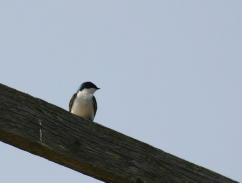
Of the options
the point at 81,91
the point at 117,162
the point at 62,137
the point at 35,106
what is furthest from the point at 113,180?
the point at 81,91

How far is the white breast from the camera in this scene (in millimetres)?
9219

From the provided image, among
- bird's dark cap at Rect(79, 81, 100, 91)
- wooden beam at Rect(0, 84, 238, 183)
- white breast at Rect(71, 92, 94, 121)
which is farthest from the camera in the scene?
bird's dark cap at Rect(79, 81, 100, 91)

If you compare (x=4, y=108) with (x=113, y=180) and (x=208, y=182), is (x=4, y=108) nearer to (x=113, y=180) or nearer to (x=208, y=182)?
(x=113, y=180)

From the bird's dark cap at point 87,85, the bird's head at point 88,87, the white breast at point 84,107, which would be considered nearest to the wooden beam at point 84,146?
the white breast at point 84,107

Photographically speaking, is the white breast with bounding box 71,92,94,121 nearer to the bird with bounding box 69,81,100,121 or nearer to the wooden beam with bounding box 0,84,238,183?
the bird with bounding box 69,81,100,121

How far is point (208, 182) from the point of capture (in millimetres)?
2723

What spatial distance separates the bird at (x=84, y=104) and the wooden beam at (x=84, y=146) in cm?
637

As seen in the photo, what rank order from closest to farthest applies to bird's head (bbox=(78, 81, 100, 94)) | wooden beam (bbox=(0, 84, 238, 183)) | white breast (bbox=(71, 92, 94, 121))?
wooden beam (bbox=(0, 84, 238, 183)) < white breast (bbox=(71, 92, 94, 121)) < bird's head (bbox=(78, 81, 100, 94))

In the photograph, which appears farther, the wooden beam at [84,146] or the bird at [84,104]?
the bird at [84,104]

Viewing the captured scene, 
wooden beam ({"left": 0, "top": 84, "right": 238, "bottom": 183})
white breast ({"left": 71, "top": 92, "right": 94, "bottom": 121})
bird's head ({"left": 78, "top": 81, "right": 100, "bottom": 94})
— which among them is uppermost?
bird's head ({"left": 78, "top": 81, "right": 100, "bottom": 94})

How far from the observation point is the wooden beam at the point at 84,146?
Result: 2418 mm

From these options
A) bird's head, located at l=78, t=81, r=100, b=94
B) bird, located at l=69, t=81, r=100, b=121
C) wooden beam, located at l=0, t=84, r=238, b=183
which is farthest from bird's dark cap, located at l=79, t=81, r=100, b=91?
wooden beam, located at l=0, t=84, r=238, b=183

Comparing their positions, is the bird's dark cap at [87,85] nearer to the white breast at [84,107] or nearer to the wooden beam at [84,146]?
the white breast at [84,107]

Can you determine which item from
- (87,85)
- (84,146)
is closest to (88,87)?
(87,85)
